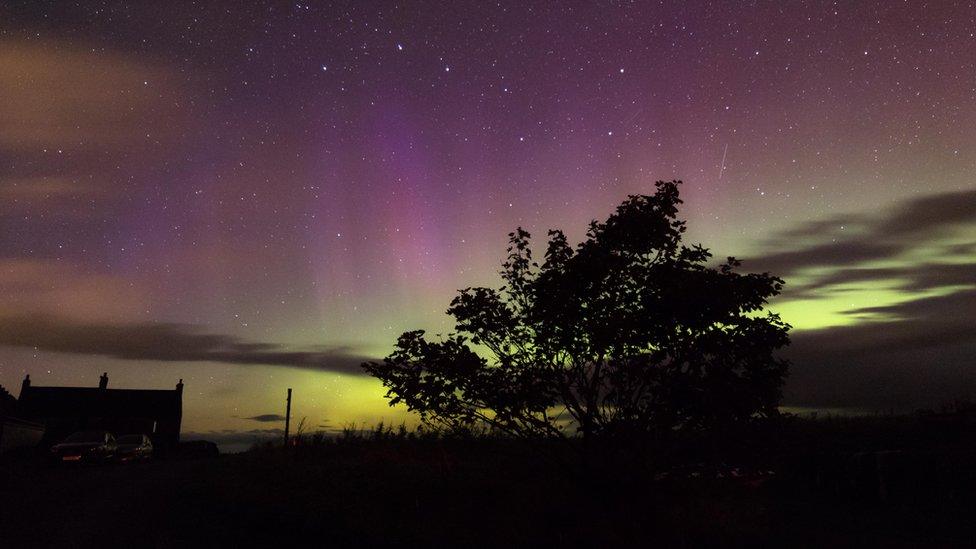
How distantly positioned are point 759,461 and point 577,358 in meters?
3.53

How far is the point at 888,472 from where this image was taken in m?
17.8

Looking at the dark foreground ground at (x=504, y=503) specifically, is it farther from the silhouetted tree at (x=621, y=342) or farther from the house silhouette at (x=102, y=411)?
the house silhouette at (x=102, y=411)

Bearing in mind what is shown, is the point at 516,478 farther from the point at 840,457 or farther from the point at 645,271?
the point at 840,457

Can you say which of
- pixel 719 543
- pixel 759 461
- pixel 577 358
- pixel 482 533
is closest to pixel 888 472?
pixel 759 461

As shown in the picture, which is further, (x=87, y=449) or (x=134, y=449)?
(x=134, y=449)

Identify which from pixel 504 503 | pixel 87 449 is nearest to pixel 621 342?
pixel 504 503

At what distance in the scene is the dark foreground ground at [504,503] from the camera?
410 inches

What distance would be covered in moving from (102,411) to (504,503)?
55244mm

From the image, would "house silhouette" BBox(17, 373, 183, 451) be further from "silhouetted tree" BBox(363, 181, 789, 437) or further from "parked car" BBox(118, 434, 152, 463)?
"silhouetted tree" BBox(363, 181, 789, 437)

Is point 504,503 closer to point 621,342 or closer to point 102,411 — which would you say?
point 621,342

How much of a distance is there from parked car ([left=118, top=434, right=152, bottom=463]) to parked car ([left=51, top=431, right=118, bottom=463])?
0.58 meters

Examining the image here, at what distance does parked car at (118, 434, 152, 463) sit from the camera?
94.8 ft

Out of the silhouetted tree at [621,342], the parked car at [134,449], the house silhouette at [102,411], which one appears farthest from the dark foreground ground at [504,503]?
the house silhouette at [102,411]

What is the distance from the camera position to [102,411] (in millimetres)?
55688
